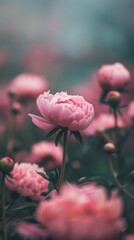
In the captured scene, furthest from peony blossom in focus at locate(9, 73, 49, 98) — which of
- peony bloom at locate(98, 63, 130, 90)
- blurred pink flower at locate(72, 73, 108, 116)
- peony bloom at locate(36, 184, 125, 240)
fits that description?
peony bloom at locate(36, 184, 125, 240)

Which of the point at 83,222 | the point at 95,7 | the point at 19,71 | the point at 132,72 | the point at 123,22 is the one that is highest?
the point at 95,7

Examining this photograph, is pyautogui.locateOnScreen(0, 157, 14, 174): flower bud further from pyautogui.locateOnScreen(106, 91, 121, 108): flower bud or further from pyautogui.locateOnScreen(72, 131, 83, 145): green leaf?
pyautogui.locateOnScreen(106, 91, 121, 108): flower bud

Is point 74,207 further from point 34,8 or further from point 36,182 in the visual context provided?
point 34,8

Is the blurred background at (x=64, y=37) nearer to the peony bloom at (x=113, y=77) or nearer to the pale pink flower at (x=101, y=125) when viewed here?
the pale pink flower at (x=101, y=125)

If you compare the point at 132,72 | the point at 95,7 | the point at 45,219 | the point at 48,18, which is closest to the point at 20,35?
the point at 48,18

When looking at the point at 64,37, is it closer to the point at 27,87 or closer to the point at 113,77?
the point at 27,87

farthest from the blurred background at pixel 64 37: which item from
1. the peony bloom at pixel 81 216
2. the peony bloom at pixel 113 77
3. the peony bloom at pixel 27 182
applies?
the peony bloom at pixel 81 216
